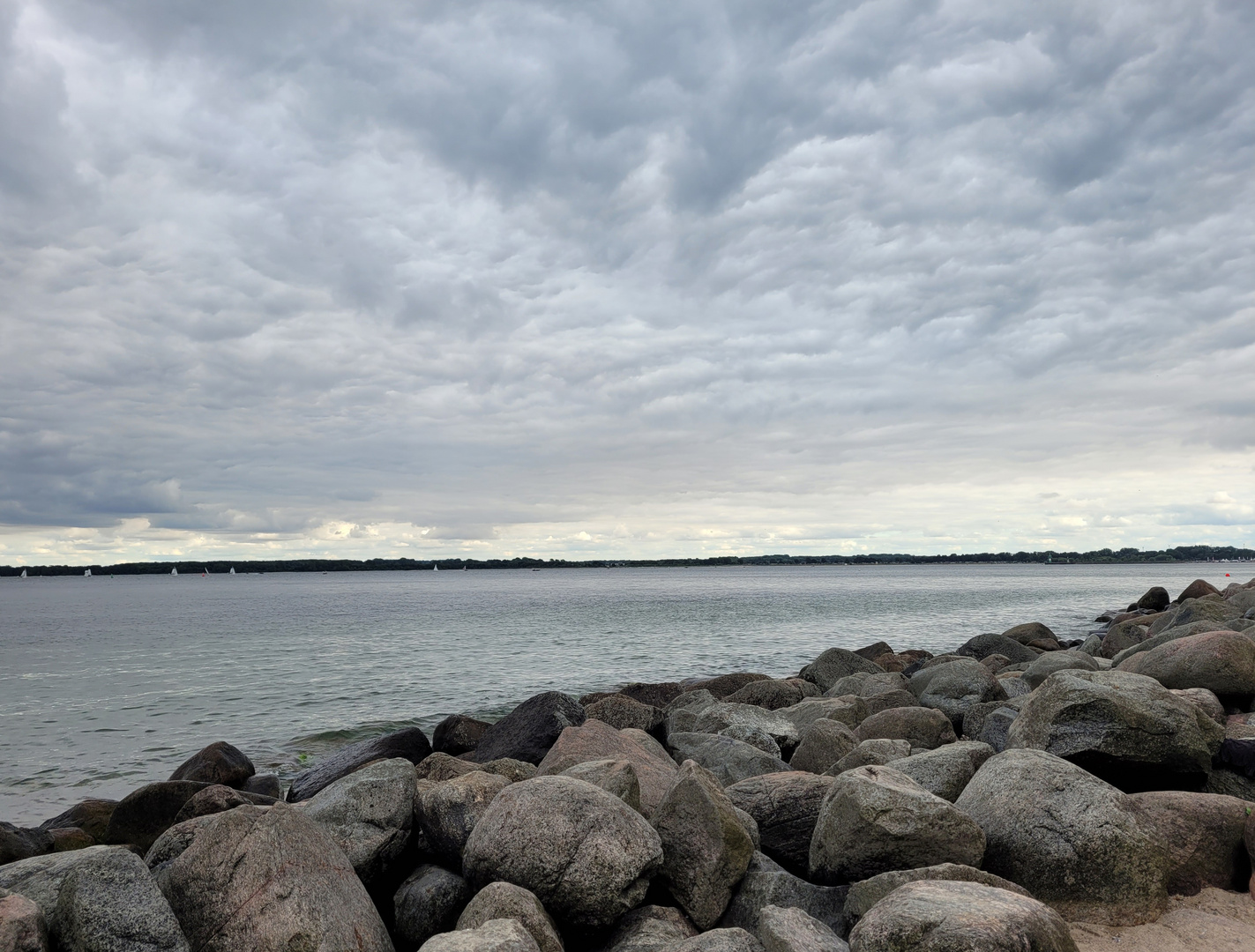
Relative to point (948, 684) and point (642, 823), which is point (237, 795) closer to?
point (642, 823)

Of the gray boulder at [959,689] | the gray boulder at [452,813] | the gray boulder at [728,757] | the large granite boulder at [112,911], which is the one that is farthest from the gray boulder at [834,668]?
the large granite boulder at [112,911]

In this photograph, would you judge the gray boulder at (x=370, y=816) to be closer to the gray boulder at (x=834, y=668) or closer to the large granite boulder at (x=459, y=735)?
the large granite boulder at (x=459, y=735)

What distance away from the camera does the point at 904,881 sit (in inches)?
190

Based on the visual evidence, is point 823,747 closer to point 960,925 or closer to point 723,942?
point 723,942

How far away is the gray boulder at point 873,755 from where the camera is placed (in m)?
8.00

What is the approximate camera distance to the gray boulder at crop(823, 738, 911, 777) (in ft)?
26.2

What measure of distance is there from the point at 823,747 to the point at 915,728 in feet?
4.35

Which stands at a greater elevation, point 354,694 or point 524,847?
point 524,847

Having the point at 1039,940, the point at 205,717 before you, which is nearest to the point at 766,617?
the point at 205,717

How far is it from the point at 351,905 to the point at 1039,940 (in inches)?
151

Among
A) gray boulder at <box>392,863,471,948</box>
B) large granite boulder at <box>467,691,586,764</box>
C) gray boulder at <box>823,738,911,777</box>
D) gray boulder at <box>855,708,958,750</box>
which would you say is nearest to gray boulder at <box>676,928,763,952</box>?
gray boulder at <box>392,863,471,948</box>

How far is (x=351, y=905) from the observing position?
4.94m

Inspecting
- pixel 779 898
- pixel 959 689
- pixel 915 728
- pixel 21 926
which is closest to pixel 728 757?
pixel 915 728

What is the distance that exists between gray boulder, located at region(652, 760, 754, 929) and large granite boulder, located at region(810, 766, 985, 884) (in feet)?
2.15
